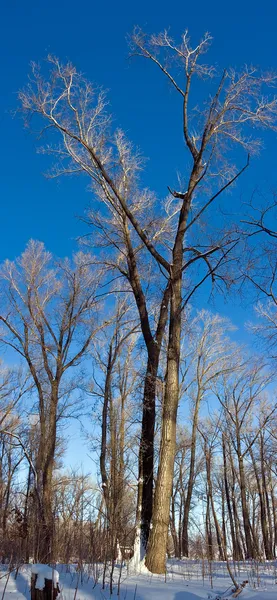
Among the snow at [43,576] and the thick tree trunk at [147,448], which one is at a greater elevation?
the thick tree trunk at [147,448]

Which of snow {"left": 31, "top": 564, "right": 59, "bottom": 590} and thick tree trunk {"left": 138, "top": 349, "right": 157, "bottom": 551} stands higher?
thick tree trunk {"left": 138, "top": 349, "right": 157, "bottom": 551}

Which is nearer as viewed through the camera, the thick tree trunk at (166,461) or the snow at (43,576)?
the snow at (43,576)

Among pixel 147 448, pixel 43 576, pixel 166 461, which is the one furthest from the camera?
pixel 147 448

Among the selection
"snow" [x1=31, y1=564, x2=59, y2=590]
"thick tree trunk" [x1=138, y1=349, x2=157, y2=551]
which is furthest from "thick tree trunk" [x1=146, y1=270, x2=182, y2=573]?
"snow" [x1=31, y1=564, x2=59, y2=590]

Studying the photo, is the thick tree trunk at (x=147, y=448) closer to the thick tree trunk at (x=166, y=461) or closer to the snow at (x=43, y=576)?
the thick tree trunk at (x=166, y=461)

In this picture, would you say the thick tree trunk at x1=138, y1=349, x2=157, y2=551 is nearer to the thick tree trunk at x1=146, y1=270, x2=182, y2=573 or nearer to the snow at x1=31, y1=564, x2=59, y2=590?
the thick tree trunk at x1=146, y1=270, x2=182, y2=573

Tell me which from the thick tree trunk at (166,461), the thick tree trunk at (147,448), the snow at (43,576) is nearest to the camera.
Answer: the snow at (43,576)

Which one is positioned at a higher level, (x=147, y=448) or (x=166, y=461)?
(x=147, y=448)

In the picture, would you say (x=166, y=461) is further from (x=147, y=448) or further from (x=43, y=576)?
(x=43, y=576)

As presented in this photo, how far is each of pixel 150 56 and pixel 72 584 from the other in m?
9.75

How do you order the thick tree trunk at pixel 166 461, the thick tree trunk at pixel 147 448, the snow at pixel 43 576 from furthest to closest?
the thick tree trunk at pixel 147 448
the thick tree trunk at pixel 166 461
the snow at pixel 43 576

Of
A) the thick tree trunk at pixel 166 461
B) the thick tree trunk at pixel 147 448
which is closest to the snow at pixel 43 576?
the thick tree trunk at pixel 166 461

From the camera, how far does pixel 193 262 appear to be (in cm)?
916

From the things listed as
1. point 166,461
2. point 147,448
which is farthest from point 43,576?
point 147,448
